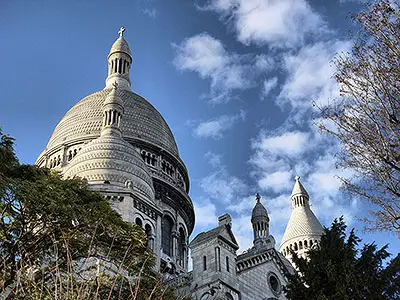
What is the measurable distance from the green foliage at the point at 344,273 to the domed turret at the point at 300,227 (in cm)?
3042

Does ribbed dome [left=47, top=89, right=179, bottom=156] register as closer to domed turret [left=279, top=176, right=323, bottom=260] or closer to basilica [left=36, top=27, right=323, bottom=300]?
basilica [left=36, top=27, right=323, bottom=300]

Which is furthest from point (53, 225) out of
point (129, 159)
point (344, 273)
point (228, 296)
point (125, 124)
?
point (125, 124)

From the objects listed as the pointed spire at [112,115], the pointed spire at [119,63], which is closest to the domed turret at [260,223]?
the pointed spire at [112,115]

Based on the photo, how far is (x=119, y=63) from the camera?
5769 cm

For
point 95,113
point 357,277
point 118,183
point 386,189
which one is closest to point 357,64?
point 386,189

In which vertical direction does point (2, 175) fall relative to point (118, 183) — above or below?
below

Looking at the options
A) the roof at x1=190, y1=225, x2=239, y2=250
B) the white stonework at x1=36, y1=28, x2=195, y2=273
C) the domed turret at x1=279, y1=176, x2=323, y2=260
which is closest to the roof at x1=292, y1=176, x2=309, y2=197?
the domed turret at x1=279, y1=176, x2=323, y2=260

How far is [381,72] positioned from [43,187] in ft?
35.8

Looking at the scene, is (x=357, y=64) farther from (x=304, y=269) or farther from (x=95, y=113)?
(x=95, y=113)

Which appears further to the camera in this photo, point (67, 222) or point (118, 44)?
point (118, 44)

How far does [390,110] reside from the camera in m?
12.3

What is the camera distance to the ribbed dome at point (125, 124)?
1869 inches

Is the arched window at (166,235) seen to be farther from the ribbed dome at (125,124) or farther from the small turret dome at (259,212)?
the small turret dome at (259,212)

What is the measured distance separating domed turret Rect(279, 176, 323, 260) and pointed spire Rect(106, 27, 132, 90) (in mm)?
19188
